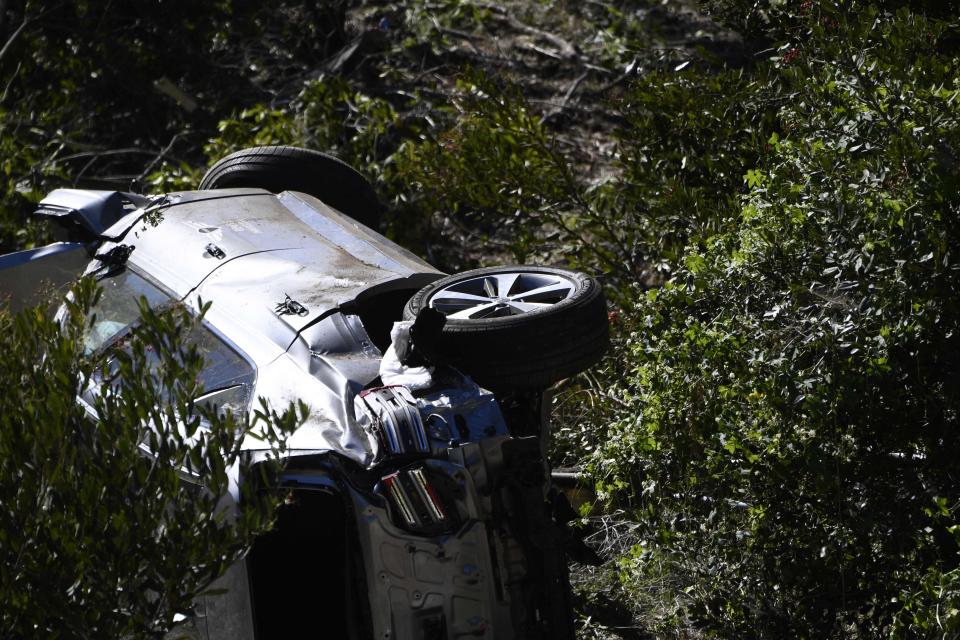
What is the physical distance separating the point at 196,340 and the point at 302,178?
82.8 inches

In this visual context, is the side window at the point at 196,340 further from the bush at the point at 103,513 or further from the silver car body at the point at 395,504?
the bush at the point at 103,513

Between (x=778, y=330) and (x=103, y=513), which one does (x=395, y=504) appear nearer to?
(x=103, y=513)

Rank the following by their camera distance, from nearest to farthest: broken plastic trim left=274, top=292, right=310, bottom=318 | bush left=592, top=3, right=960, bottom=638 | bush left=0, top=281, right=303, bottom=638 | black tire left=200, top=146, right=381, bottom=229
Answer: bush left=0, top=281, right=303, bottom=638 → bush left=592, top=3, right=960, bottom=638 → broken plastic trim left=274, top=292, right=310, bottom=318 → black tire left=200, top=146, right=381, bottom=229

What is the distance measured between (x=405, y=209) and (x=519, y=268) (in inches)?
136

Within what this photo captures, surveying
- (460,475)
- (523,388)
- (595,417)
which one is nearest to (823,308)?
(523,388)

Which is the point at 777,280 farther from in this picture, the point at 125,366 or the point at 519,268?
the point at 125,366

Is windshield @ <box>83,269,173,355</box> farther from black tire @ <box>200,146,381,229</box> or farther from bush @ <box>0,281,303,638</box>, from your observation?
bush @ <box>0,281,303,638</box>

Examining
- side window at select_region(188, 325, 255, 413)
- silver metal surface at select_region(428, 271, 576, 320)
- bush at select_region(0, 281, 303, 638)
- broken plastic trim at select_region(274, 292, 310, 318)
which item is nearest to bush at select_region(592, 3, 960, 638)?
silver metal surface at select_region(428, 271, 576, 320)

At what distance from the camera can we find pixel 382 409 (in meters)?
3.51

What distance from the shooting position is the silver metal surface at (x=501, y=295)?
4164 millimetres

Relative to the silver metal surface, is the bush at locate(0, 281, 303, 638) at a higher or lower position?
lower

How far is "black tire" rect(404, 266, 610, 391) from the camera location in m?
3.86

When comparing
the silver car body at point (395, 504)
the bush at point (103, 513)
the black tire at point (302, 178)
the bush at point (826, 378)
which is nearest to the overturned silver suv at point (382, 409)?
the silver car body at point (395, 504)

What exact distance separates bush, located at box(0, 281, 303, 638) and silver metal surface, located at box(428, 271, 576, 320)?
1283 millimetres
